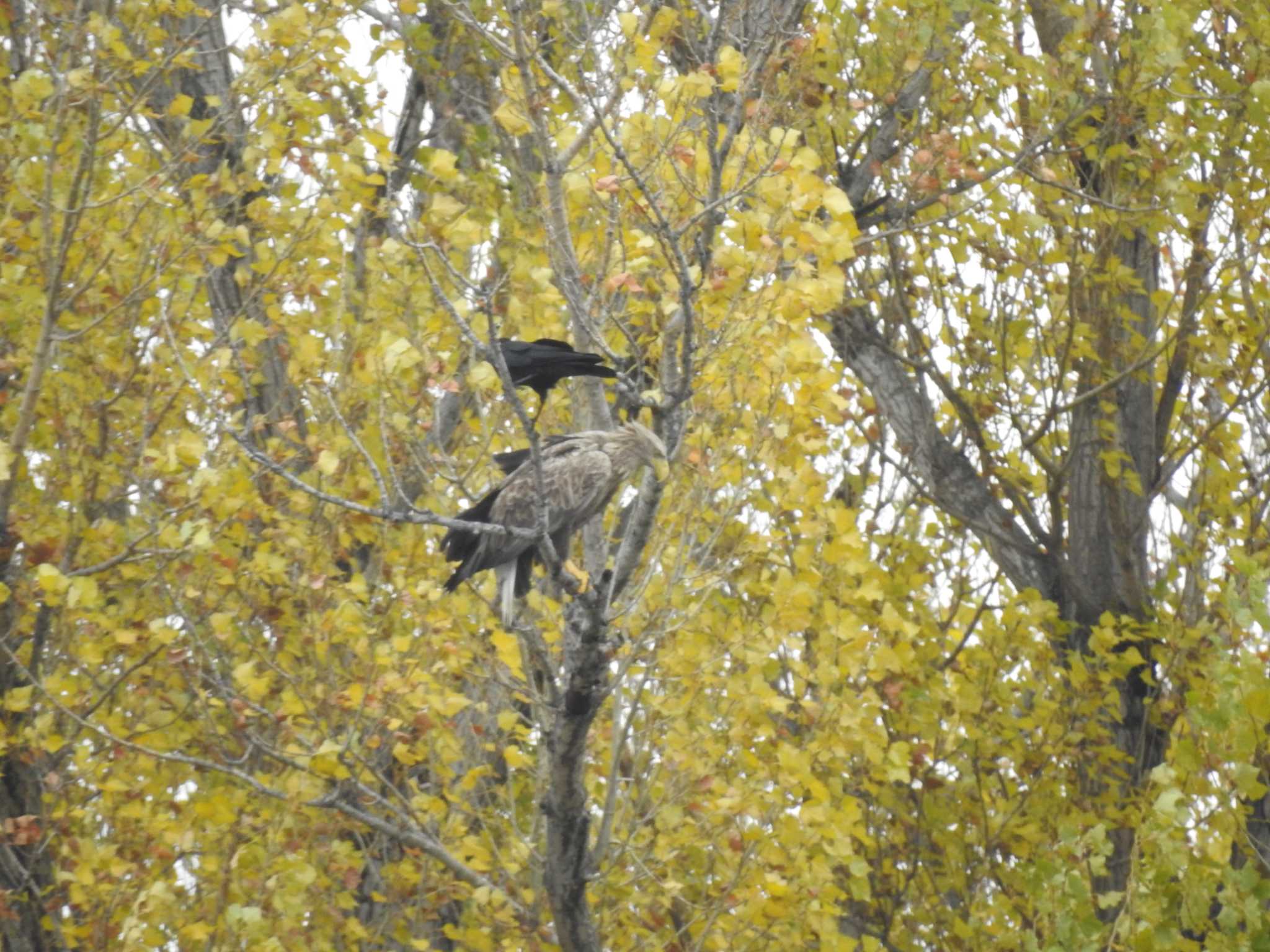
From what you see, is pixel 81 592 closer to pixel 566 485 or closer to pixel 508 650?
pixel 508 650

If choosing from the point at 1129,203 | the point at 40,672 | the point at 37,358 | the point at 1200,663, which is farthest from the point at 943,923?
the point at 37,358

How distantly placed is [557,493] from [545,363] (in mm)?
637

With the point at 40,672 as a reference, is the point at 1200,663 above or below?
above

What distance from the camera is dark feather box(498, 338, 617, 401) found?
6699 mm

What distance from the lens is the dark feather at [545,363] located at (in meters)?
6.70

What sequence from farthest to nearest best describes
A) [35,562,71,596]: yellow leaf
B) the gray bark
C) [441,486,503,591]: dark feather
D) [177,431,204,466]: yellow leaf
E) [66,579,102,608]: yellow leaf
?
the gray bark < [441,486,503,591]: dark feather < [177,431,204,466]: yellow leaf < [66,579,102,608]: yellow leaf < [35,562,71,596]: yellow leaf

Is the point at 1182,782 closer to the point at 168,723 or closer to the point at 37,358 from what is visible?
the point at 168,723

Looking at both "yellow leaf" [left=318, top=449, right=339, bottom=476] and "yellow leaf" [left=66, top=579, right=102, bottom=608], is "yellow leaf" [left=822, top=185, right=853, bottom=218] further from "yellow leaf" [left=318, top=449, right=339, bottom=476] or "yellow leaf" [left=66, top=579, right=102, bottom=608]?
"yellow leaf" [left=66, top=579, right=102, bottom=608]

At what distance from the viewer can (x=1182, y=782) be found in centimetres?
662

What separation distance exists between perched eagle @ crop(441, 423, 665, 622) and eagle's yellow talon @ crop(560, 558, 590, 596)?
3.79 feet

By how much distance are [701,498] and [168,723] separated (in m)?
2.79

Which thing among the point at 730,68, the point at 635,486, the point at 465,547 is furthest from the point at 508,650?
the point at 635,486

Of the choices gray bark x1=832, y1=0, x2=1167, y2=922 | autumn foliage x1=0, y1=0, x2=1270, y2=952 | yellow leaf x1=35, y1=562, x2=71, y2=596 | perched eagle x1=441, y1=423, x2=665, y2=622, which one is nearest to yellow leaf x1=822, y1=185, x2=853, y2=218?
autumn foliage x1=0, y1=0, x2=1270, y2=952

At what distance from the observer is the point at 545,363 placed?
6805mm
